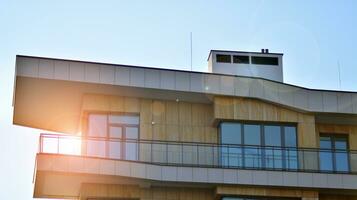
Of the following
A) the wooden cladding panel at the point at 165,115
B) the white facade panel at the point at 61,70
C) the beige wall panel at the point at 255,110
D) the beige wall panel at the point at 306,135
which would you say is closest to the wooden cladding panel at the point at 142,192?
the wooden cladding panel at the point at 165,115

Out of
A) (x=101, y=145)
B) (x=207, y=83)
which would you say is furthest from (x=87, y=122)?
(x=207, y=83)

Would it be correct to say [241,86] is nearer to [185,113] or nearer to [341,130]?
[185,113]

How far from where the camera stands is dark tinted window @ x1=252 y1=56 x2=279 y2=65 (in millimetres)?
36500

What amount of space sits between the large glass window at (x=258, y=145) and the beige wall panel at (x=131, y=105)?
339cm

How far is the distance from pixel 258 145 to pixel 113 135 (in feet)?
18.6

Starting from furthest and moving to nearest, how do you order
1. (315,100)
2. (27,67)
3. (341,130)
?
(341,130), (315,100), (27,67)

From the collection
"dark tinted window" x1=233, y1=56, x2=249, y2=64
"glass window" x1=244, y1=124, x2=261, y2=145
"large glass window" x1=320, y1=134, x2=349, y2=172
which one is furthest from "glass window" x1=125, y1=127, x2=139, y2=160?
"large glass window" x1=320, y1=134, x2=349, y2=172

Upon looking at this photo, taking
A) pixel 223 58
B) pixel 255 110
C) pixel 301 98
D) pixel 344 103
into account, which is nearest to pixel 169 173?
pixel 255 110

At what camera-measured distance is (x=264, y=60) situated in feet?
120

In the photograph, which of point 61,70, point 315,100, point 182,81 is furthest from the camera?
point 315,100

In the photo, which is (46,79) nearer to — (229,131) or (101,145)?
(101,145)

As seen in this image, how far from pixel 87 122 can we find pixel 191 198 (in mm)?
4964

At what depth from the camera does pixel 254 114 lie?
33.2 meters

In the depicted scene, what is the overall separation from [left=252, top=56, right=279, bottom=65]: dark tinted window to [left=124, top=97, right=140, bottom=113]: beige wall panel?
6281 mm
